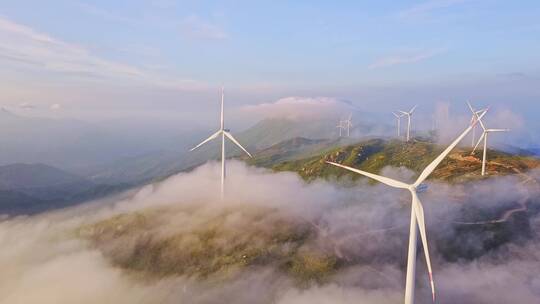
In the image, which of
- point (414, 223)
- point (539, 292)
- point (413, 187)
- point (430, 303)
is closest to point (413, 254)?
point (414, 223)

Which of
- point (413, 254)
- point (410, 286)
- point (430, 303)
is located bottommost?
point (430, 303)

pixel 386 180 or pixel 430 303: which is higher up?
pixel 386 180

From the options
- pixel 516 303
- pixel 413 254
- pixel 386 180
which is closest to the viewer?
pixel 413 254

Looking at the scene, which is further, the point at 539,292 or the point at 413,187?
the point at 539,292

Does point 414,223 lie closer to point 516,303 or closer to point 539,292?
point 516,303

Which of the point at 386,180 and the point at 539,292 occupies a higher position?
the point at 386,180

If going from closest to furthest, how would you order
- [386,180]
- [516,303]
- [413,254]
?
[413,254] → [386,180] → [516,303]

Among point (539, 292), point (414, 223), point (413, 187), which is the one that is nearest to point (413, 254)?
point (414, 223)

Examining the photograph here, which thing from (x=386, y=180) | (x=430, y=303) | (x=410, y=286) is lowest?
(x=430, y=303)

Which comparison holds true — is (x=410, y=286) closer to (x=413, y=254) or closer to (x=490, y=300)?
(x=413, y=254)
